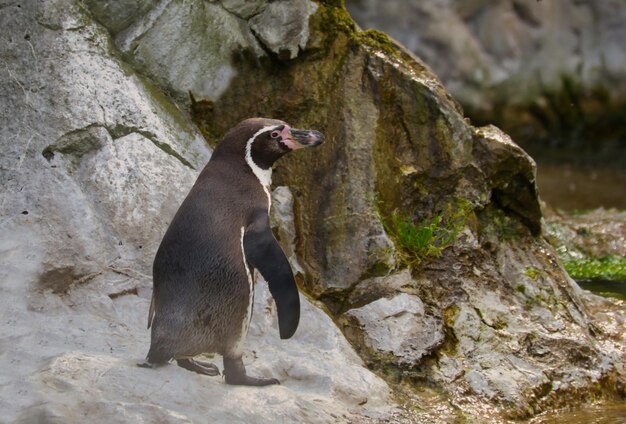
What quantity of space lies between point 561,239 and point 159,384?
475cm

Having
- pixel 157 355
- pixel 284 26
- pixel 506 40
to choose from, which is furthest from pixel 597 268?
pixel 506 40

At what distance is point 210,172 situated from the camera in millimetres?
4234

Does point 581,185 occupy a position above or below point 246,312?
above

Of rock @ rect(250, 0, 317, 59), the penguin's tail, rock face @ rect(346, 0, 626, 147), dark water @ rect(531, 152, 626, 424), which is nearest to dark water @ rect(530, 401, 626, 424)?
the penguin's tail

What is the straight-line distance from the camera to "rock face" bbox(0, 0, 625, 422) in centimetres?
401

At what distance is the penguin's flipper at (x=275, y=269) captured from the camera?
3.98m

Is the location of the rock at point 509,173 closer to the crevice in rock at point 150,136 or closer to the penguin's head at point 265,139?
the penguin's head at point 265,139

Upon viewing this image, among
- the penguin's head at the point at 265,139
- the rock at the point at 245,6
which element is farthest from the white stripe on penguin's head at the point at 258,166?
the rock at the point at 245,6

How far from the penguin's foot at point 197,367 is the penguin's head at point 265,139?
0.86 m

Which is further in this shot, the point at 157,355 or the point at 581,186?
the point at 581,186

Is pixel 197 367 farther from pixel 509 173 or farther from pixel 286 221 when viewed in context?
pixel 509 173

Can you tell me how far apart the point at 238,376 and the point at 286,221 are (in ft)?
3.79

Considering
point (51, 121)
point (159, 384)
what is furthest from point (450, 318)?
point (51, 121)

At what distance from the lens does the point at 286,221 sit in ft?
16.3
